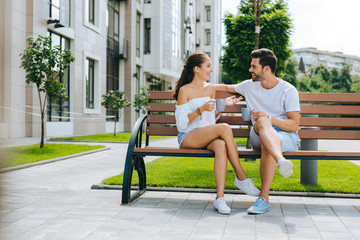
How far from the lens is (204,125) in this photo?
4398 mm

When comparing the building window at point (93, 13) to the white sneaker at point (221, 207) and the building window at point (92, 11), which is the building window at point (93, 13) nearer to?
the building window at point (92, 11)

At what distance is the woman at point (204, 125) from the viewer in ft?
13.2

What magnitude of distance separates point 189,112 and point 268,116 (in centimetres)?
82

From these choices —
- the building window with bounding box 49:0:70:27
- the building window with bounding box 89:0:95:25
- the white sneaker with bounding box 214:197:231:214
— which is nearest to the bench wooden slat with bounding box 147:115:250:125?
the white sneaker with bounding box 214:197:231:214

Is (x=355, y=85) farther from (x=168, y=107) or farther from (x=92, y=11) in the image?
(x=168, y=107)

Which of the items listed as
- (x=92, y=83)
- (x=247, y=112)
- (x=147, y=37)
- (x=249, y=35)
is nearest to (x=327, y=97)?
(x=247, y=112)

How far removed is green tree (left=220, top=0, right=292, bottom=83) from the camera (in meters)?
19.0

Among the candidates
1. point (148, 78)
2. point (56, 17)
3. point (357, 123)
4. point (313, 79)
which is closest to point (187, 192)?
point (357, 123)

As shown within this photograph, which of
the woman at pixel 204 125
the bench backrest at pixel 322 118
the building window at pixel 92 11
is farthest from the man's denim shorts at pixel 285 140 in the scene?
the building window at pixel 92 11

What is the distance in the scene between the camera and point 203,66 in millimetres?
4508

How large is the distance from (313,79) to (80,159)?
83.3m

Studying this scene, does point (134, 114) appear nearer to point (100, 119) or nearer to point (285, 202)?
point (100, 119)

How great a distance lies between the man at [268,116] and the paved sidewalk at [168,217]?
0.39 metres

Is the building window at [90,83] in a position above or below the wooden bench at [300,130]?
above
